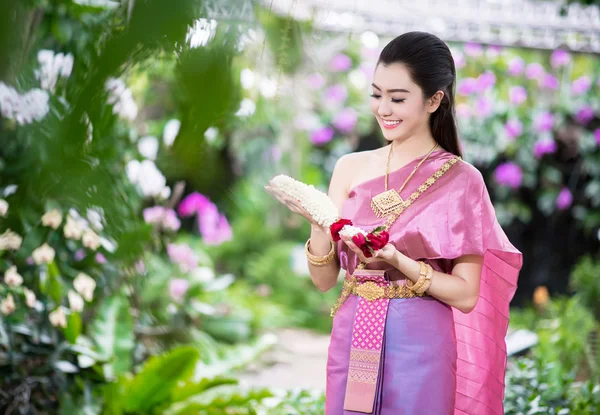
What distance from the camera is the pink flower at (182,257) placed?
5414 millimetres

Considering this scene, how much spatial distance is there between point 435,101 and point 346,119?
212 inches

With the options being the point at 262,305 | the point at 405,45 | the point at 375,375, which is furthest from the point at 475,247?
the point at 262,305

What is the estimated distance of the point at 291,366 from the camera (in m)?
5.94

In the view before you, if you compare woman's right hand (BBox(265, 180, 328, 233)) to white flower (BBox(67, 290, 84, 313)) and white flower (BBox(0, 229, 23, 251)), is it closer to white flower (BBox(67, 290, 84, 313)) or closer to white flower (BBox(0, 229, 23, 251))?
white flower (BBox(0, 229, 23, 251))

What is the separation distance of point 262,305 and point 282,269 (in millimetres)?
853

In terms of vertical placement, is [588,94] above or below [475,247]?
above

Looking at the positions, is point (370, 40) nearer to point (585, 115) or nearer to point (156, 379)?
point (585, 115)

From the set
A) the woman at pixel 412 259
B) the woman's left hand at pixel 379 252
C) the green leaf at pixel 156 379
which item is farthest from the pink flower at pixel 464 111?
the woman's left hand at pixel 379 252

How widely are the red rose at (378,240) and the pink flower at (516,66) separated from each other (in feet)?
17.7

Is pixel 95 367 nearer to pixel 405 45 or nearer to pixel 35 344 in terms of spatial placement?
pixel 35 344

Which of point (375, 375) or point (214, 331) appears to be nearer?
point (375, 375)

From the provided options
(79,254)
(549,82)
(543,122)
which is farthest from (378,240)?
(549,82)

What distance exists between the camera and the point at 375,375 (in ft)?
6.10

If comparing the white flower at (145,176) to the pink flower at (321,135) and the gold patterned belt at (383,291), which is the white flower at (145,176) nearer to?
the gold patterned belt at (383,291)
